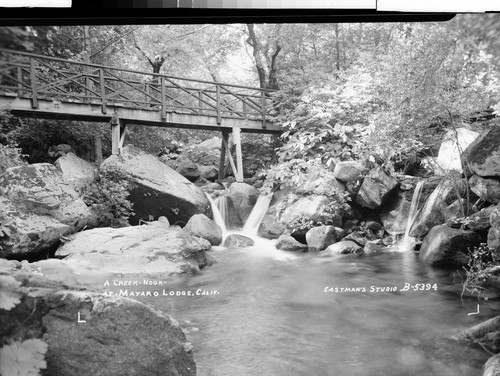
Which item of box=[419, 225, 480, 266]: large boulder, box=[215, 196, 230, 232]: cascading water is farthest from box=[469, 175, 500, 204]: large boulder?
box=[215, 196, 230, 232]: cascading water

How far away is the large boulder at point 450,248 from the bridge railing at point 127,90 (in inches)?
47.6

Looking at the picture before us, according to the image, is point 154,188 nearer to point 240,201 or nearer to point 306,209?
point 240,201

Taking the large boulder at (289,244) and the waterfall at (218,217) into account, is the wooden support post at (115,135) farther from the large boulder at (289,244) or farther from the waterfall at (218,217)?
the large boulder at (289,244)

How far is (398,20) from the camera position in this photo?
1.63 meters

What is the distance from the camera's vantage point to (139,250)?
211 centimetres

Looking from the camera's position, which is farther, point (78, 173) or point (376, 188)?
point (376, 188)

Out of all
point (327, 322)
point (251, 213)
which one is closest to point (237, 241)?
point (251, 213)

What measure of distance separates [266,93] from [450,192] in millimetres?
1282

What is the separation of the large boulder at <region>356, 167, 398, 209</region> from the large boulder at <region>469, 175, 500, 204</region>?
0.44m

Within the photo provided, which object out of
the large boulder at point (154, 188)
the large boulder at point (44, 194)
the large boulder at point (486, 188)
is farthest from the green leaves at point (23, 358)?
the large boulder at point (486, 188)

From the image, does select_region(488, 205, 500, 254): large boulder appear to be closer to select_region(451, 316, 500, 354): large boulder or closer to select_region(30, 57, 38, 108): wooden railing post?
select_region(451, 316, 500, 354): large boulder

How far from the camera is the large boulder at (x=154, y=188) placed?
215 centimetres

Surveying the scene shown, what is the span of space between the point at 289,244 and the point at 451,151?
3.82 feet

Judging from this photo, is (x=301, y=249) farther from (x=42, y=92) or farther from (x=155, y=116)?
(x=42, y=92)
